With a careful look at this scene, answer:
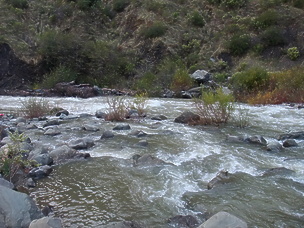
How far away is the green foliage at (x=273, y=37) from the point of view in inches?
837

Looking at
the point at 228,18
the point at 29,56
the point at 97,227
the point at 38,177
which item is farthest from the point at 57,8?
the point at 97,227

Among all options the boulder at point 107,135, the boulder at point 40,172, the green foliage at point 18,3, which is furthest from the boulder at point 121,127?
the green foliage at point 18,3

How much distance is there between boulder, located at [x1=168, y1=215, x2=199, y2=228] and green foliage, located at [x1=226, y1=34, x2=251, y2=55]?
18.4 metres

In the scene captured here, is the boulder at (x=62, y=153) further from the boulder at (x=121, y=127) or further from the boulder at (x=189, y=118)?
the boulder at (x=189, y=118)

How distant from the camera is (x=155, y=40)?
2358 cm

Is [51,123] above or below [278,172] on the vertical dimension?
below

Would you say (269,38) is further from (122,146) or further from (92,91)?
(122,146)

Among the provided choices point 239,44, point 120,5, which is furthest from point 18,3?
point 239,44

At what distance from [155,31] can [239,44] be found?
553cm

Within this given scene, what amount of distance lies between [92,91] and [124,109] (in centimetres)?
657

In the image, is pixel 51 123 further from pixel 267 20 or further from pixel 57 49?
pixel 267 20

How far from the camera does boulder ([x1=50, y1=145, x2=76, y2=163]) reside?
254 inches

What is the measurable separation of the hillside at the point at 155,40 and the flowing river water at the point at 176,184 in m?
9.82

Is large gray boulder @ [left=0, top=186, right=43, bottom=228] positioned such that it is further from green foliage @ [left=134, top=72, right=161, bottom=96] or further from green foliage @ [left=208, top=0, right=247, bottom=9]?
green foliage @ [left=208, top=0, right=247, bottom=9]
